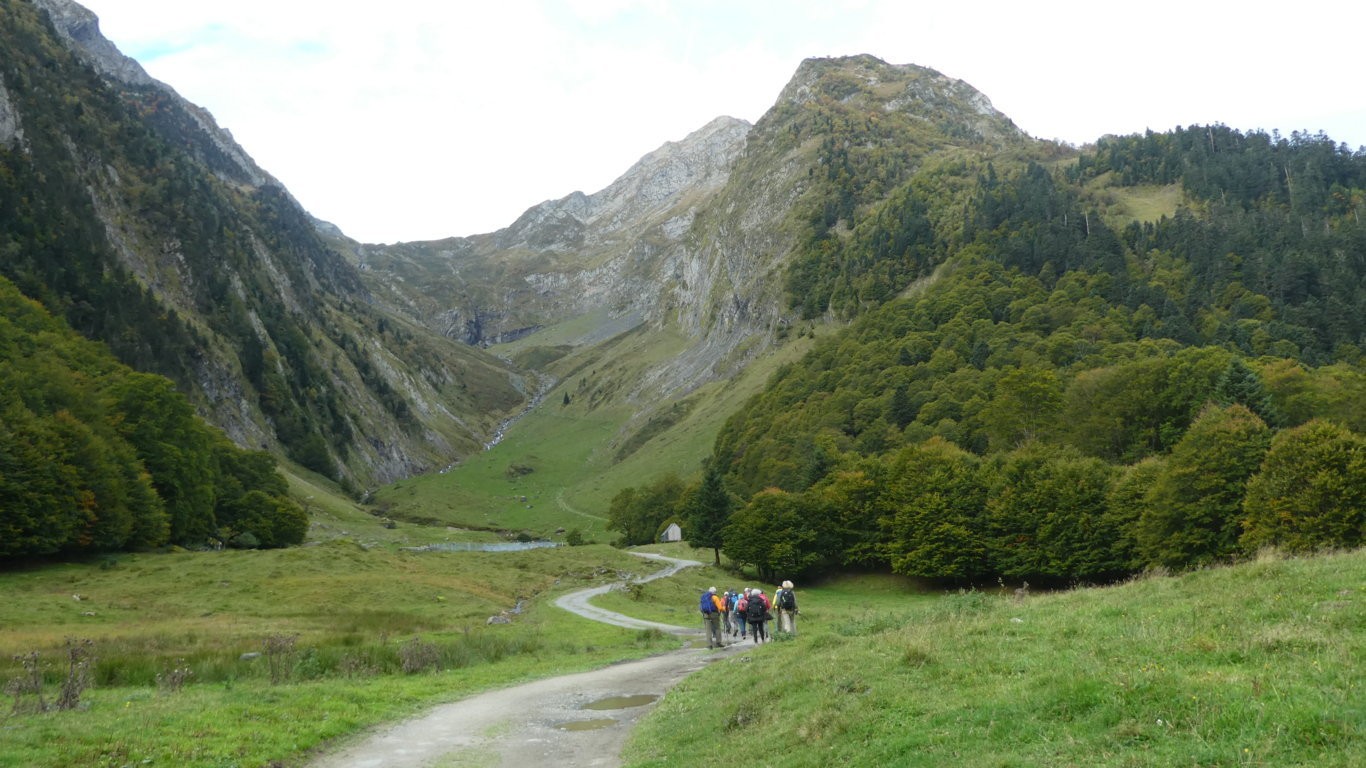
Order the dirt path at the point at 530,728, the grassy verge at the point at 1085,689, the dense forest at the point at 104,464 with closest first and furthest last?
the grassy verge at the point at 1085,689, the dirt path at the point at 530,728, the dense forest at the point at 104,464

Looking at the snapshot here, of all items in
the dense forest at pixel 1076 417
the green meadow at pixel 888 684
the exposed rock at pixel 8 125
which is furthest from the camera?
the exposed rock at pixel 8 125

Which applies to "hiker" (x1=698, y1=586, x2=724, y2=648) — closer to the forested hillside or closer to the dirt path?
the dirt path

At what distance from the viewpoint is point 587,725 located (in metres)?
21.7

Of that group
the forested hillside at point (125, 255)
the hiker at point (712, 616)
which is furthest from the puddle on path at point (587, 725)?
the forested hillside at point (125, 255)

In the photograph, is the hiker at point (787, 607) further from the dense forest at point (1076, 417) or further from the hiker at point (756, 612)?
the dense forest at point (1076, 417)

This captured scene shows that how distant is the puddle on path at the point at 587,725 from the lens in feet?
69.8

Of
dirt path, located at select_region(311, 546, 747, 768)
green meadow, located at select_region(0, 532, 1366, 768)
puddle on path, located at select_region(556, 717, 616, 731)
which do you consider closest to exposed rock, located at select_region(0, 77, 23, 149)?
green meadow, located at select_region(0, 532, 1366, 768)

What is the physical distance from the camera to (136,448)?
85750mm

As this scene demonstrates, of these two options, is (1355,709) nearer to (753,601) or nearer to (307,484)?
(753,601)

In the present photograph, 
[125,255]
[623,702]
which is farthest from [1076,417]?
[125,255]

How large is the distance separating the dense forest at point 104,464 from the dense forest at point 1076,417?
6042 centimetres

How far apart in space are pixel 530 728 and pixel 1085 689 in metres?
14.6

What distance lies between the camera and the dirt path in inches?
706

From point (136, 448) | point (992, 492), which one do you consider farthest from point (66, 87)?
point (992, 492)
